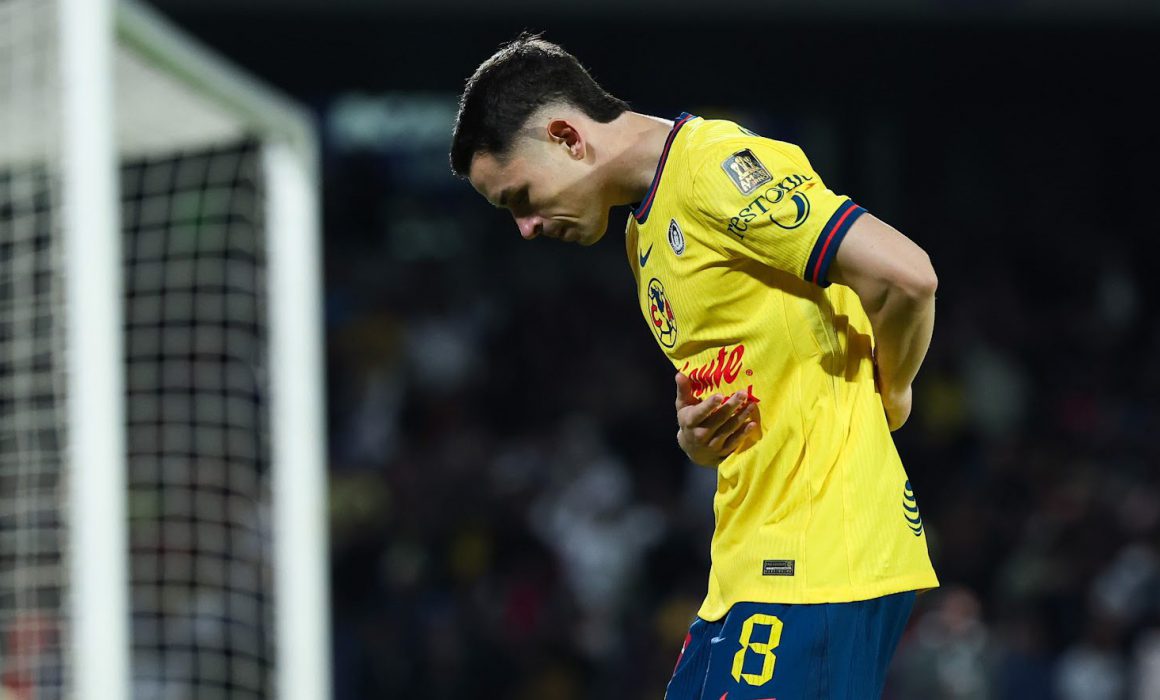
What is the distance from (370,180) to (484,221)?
107cm

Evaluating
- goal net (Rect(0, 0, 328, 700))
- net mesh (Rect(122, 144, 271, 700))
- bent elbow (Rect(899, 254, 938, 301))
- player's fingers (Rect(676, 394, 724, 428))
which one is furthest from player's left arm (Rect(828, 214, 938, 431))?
net mesh (Rect(122, 144, 271, 700))

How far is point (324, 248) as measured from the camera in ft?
45.1

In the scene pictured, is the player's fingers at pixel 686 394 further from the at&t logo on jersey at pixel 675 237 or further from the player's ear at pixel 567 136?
the player's ear at pixel 567 136

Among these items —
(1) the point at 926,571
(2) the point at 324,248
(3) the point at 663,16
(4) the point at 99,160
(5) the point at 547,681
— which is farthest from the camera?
(2) the point at 324,248

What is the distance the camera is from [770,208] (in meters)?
2.50

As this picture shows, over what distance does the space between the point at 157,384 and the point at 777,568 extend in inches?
285

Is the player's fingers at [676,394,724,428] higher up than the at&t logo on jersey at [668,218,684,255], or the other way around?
the at&t logo on jersey at [668,218,684,255]

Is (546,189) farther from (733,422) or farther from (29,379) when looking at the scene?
(29,379)

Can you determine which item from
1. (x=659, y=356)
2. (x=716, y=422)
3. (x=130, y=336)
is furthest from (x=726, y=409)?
(x=659, y=356)

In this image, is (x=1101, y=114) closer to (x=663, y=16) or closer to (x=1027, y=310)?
(x=1027, y=310)

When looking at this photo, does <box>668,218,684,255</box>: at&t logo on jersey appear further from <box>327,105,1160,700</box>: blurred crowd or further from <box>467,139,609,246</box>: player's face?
<box>327,105,1160,700</box>: blurred crowd

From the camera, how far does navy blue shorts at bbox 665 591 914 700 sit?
257 cm

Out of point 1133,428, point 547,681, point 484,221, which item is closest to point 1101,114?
point 1133,428

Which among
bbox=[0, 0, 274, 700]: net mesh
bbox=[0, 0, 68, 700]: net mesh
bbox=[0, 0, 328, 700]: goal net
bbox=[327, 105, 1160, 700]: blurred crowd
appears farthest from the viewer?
bbox=[327, 105, 1160, 700]: blurred crowd
